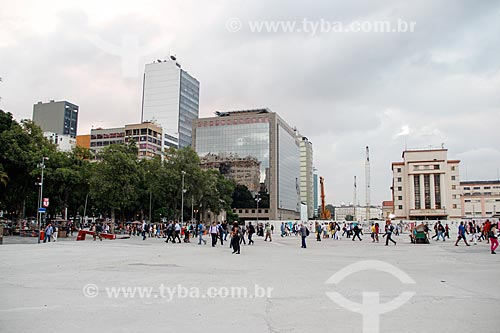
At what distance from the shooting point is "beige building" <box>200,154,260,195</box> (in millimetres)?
140250

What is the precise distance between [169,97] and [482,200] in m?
128

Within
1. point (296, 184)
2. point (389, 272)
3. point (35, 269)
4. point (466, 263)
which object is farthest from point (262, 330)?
point (296, 184)

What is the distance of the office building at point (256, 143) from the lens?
140250 mm

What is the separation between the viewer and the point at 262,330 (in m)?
6.38

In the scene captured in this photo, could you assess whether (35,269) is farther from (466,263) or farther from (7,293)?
(466,263)

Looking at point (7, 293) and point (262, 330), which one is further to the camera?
point (7, 293)

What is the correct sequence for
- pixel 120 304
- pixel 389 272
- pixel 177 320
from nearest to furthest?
pixel 177 320
pixel 120 304
pixel 389 272

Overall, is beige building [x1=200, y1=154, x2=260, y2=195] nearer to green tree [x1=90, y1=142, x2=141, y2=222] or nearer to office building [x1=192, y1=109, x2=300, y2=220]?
office building [x1=192, y1=109, x2=300, y2=220]

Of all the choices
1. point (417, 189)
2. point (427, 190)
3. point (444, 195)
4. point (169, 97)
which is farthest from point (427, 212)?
point (169, 97)

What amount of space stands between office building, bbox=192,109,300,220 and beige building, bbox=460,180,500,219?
5879cm

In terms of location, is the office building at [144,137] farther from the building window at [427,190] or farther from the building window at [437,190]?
the building window at [437,190]

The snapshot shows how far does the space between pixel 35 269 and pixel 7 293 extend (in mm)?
4598

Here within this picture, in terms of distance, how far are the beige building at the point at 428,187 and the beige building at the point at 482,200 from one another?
27.6m

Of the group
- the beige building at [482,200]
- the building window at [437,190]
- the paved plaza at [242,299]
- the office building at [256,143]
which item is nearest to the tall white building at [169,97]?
the office building at [256,143]
